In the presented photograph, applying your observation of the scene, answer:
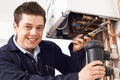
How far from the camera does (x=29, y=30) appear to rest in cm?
117

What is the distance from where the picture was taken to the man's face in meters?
1.15

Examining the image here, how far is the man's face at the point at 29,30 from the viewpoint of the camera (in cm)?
→ 115

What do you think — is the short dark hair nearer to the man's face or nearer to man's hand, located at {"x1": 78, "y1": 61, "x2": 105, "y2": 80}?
the man's face

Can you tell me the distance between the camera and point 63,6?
1.13 meters

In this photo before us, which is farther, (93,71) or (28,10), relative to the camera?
(28,10)

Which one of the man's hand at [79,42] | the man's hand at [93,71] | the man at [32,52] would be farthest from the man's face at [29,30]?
the man's hand at [93,71]

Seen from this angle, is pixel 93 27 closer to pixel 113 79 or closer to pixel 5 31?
pixel 113 79

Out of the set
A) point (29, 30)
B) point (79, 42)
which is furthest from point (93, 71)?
point (29, 30)

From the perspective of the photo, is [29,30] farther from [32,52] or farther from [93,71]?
[93,71]

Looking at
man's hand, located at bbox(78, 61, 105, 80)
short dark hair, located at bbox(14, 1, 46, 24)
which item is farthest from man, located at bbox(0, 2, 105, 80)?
man's hand, located at bbox(78, 61, 105, 80)

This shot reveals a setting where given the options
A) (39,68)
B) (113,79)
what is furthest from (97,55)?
(39,68)

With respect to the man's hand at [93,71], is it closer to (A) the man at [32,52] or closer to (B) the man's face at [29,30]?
(A) the man at [32,52]

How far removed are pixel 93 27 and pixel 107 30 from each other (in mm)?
109

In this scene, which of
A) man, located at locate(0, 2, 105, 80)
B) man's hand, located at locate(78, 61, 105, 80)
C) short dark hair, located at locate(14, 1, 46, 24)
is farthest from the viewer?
short dark hair, located at locate(14, 1, 46, 24)
